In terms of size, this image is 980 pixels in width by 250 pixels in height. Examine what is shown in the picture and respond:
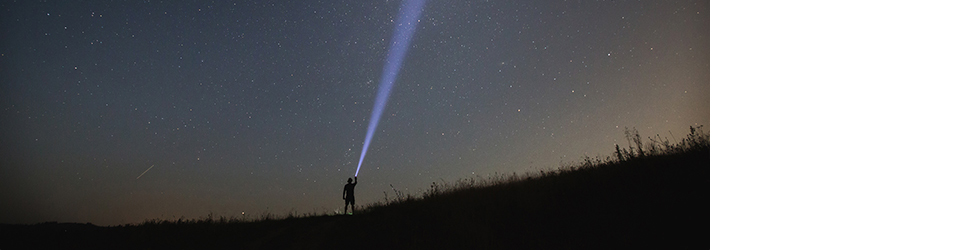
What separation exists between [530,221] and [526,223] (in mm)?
50

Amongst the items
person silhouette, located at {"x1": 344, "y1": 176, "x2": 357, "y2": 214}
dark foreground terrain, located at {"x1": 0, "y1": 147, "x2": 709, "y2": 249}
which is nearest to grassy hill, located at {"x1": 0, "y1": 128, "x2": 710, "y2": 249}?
dark foreground terrain, located at {"x1": 0, "y1": 147, "x2": 709, "y2": 249}

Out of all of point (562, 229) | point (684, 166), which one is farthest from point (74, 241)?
point (684, 166)

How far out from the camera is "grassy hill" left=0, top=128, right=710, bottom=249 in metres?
2.56

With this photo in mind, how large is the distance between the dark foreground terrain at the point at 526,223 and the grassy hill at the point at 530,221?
1cm

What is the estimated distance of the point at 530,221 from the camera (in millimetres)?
3260

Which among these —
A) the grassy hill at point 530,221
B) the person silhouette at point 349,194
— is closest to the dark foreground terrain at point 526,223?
the grassy hill at point 530,221

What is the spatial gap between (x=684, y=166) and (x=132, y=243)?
768cm

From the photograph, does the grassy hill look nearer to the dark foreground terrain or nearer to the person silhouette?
the dark foreground terrain

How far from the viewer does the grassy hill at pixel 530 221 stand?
2.56 m

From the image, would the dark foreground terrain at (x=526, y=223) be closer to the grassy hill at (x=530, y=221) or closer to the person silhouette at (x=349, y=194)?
the grassy hill at (x=530, y=221)

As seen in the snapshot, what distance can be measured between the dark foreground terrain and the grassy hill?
0.4 inches

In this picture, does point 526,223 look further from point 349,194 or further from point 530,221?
point 349,194

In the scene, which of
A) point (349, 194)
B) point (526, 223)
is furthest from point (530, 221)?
point (349, 194)
